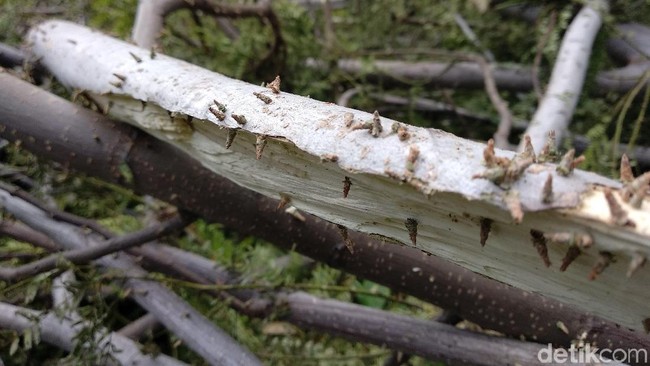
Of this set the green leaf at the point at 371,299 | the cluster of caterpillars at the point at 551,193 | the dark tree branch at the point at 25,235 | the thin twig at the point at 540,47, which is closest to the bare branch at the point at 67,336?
the dark tree branch at the point at 25,235

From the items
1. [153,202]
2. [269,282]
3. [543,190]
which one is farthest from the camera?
[153,202]

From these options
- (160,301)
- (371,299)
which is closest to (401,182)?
(160,301)

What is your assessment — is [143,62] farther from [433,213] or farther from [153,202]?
[153,202]

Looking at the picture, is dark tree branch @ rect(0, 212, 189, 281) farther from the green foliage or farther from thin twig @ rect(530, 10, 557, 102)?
thin twig @ rect(530, 10, 557, 102)

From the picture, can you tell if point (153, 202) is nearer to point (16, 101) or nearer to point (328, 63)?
point (16, 101)

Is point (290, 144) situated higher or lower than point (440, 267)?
higher

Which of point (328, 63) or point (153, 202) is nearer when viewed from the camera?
point (153, 202)

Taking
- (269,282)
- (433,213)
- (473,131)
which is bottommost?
(269,282)

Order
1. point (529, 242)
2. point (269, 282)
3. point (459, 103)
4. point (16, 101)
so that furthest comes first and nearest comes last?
point (459, 103) < point (269, 282) < point (16, 101) < point (529, 242)

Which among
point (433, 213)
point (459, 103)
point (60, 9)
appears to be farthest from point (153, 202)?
point (459, 103)
